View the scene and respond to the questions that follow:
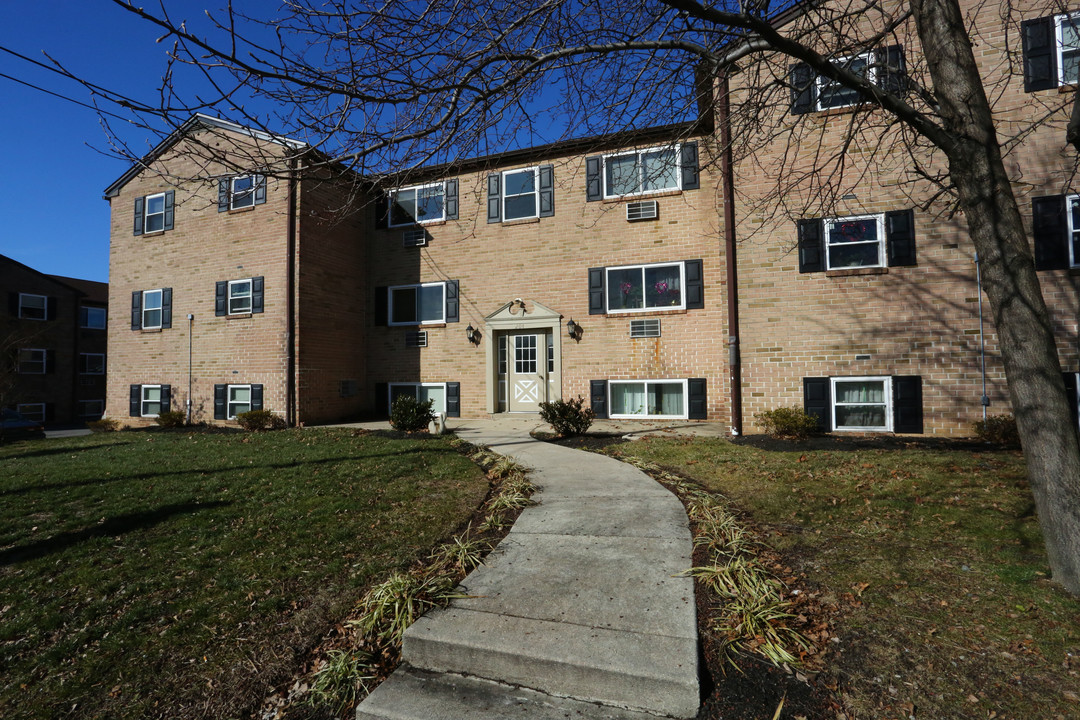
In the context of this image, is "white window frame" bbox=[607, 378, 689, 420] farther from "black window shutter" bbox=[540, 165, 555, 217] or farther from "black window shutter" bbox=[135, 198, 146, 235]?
"black window shutter" bbox=[135, 198, 146, 235]

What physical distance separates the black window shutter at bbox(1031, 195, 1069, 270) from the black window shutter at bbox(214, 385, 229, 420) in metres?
17.7

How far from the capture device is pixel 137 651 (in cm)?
301

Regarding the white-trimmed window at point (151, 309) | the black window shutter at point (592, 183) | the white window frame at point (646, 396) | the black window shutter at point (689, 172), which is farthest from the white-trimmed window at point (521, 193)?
the white-trimmed window at point (151, 309)

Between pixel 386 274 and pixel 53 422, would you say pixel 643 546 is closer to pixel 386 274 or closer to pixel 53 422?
pixel 386 274

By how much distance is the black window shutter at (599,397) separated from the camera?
12.3 metres

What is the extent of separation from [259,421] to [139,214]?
340 inches

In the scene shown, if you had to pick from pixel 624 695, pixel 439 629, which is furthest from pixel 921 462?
pixel 439 629

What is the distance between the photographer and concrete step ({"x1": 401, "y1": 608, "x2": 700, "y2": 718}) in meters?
2.43

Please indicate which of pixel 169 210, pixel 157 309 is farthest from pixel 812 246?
pixel 157 309

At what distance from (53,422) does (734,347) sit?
3186 centimetres

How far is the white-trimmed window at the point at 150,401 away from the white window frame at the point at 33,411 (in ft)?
50.0

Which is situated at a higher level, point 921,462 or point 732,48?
point 732,48

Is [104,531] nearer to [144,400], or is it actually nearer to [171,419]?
[171,419]

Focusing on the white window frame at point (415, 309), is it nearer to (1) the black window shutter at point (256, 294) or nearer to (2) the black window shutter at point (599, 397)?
(1) the black window shutter at point (256, 294)
